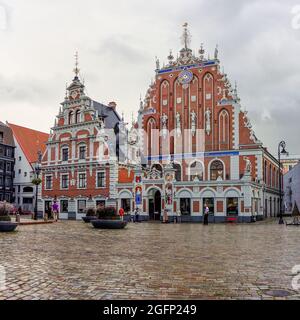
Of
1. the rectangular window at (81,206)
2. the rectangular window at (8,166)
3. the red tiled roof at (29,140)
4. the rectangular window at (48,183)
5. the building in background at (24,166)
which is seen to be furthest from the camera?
the red tiled roof at (29,140)

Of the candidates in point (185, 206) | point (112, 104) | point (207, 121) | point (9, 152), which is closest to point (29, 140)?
point (9, 152)

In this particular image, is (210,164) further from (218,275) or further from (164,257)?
(218,275)

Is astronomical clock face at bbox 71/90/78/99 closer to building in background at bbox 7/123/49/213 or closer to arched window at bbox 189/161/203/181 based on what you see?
arched window at bbox 189/161/203/181

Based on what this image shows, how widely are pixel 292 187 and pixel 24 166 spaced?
47.0 meters

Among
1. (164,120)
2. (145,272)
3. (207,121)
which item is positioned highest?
(164,120)

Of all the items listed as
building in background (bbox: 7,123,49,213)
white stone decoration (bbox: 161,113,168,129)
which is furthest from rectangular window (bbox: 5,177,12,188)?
white stone decoration (bbox: 161,113,168,129)

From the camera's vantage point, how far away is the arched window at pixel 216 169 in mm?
40300

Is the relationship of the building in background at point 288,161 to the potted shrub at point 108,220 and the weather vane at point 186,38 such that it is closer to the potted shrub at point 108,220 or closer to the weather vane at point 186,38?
the weather vane at point 186,38

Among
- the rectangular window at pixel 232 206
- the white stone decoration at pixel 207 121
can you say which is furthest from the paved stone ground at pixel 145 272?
the white stone decoration at pixel 207 121

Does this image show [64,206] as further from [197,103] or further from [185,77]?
[185,77]

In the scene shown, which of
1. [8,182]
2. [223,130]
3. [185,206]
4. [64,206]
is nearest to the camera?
[185,206]

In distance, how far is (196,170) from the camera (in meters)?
41.4

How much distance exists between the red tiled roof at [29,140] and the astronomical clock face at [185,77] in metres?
32.3
